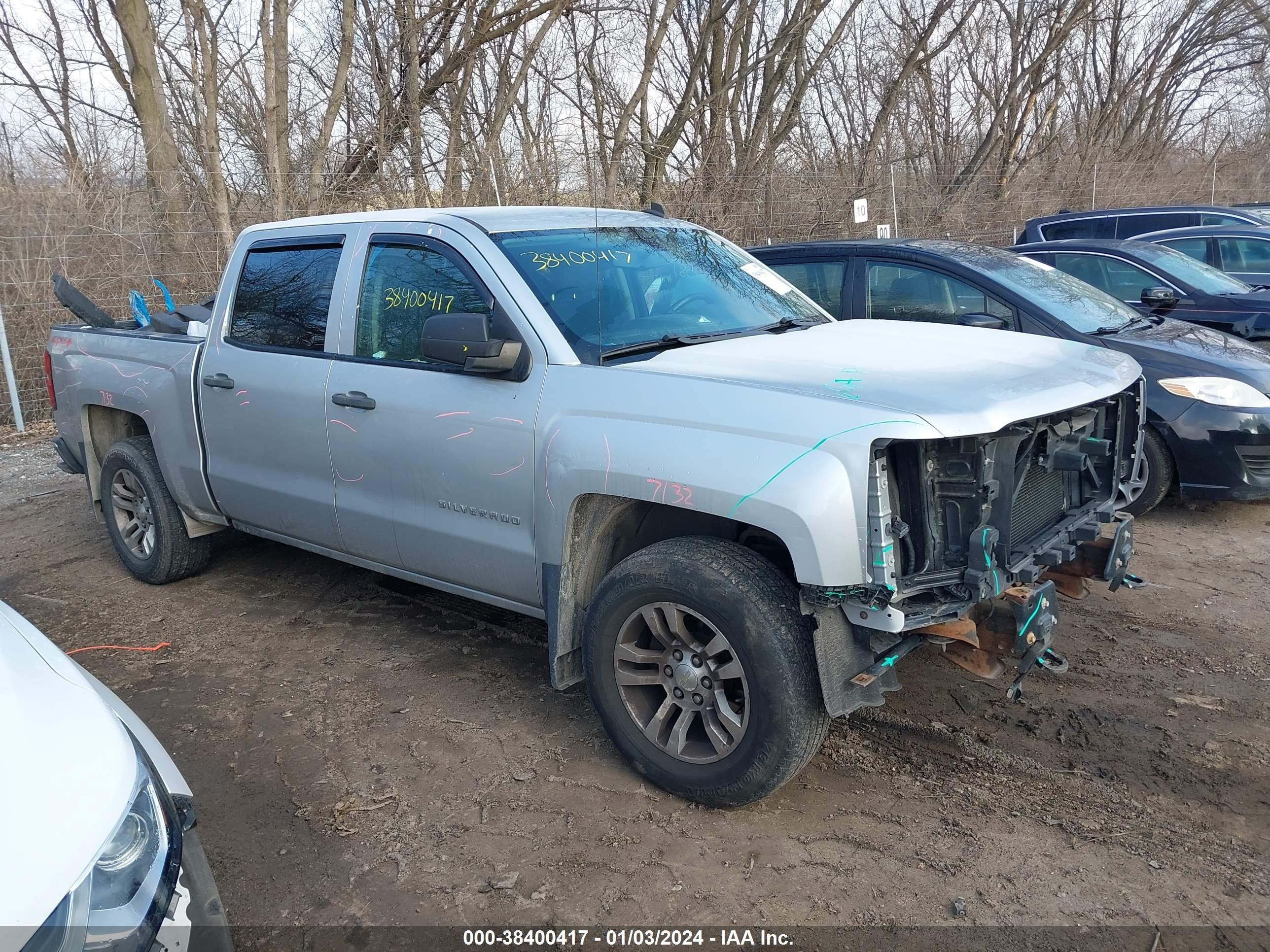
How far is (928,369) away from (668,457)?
37.3 inches

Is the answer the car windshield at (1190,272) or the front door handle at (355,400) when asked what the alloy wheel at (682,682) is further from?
the car windshield at (1190,272)

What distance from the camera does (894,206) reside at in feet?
56.4

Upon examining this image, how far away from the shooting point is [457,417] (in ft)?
12.6

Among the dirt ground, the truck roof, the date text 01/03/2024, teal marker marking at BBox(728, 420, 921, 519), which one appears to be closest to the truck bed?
the dirt ground

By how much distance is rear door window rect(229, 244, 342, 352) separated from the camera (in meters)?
4.52

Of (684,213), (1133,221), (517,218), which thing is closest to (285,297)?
(517,218)

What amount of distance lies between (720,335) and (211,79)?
1214 cm

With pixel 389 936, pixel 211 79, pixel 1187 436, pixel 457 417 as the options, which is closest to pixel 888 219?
pixel 211 79

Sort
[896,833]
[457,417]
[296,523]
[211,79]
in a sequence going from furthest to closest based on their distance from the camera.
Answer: [211,79] < [296,523] < [457,417] < [896,833]

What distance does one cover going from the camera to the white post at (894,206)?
56.1 ft

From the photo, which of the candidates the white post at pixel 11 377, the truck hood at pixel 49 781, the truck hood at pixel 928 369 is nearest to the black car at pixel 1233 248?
the truck hood at pixel 928 369

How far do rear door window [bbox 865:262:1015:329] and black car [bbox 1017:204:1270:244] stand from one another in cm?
765

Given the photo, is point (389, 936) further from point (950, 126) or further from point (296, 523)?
point (950, 126)

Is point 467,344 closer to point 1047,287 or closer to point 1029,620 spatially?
point 1029,620
